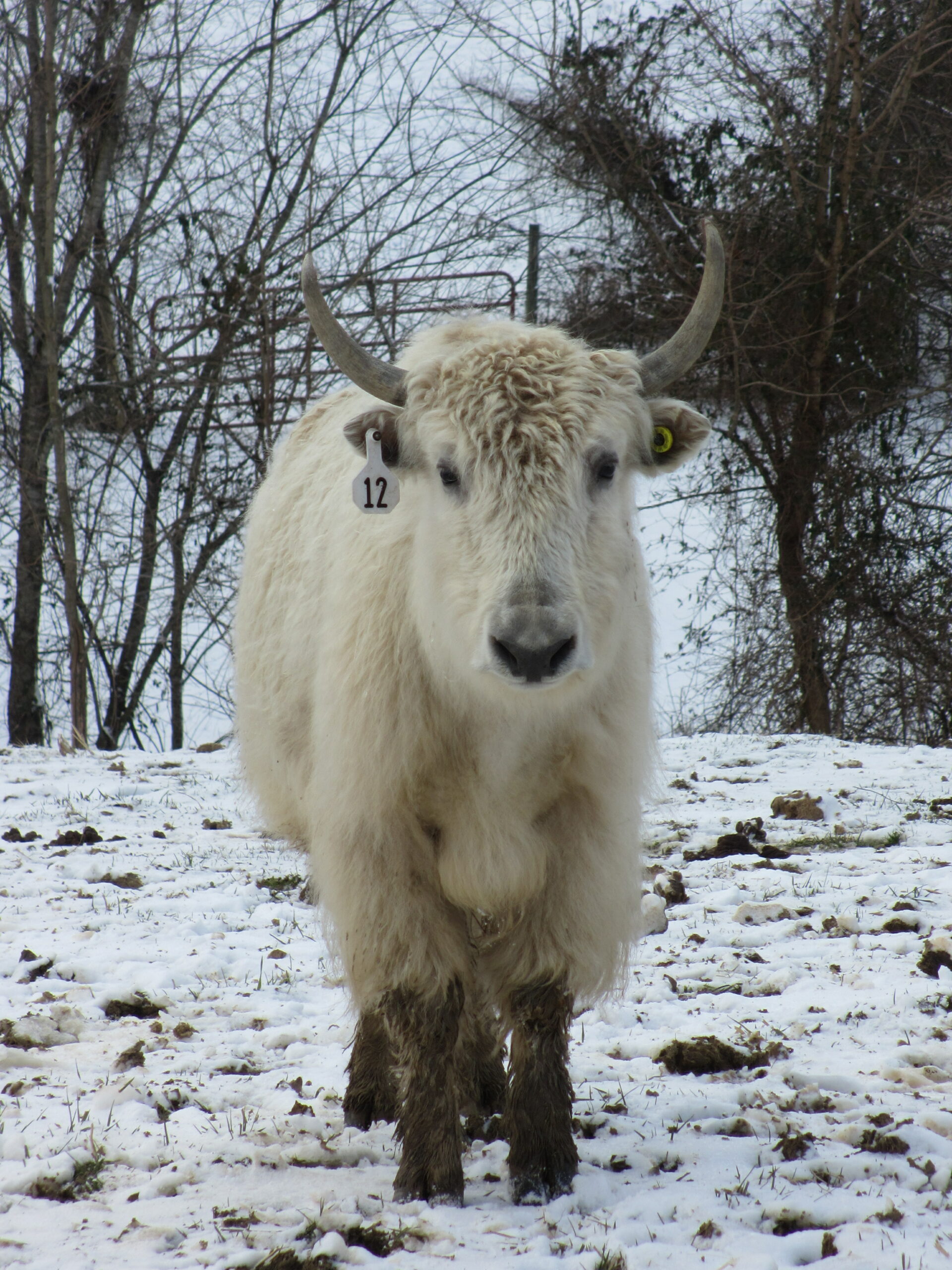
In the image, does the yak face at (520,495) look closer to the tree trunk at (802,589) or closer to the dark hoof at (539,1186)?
the dark hoof at (539,1186)

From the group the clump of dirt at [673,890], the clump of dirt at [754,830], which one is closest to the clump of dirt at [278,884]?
the clump of dirt at [673,890]

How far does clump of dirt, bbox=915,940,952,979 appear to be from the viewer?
3736mm

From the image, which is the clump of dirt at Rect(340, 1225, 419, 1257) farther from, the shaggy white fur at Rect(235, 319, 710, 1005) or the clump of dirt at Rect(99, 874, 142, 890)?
the clump of dirt at Rect(99, 874, 142, 890)

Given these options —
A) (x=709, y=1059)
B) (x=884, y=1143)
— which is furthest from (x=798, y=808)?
(x=884, y=1143)

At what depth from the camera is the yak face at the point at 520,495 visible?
254 cm

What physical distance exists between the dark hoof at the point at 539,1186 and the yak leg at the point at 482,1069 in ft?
1.08

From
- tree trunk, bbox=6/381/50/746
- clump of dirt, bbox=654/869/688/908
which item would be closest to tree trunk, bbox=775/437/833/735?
clump of dirt, bbox=654/869/688/908

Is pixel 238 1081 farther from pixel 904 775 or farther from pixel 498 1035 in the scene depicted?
pixel 904 775

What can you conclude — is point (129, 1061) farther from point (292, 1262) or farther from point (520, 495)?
point (520, 495)

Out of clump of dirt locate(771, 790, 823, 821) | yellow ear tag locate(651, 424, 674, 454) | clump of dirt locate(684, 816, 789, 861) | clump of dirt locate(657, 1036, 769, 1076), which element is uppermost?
yellow ear tag locate(651, 424, 674, 454)

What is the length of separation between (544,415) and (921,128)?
7.95 m

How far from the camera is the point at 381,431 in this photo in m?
3.09

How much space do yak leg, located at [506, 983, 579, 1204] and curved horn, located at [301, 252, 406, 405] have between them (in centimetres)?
156

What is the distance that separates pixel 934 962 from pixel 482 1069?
59.3 inches
